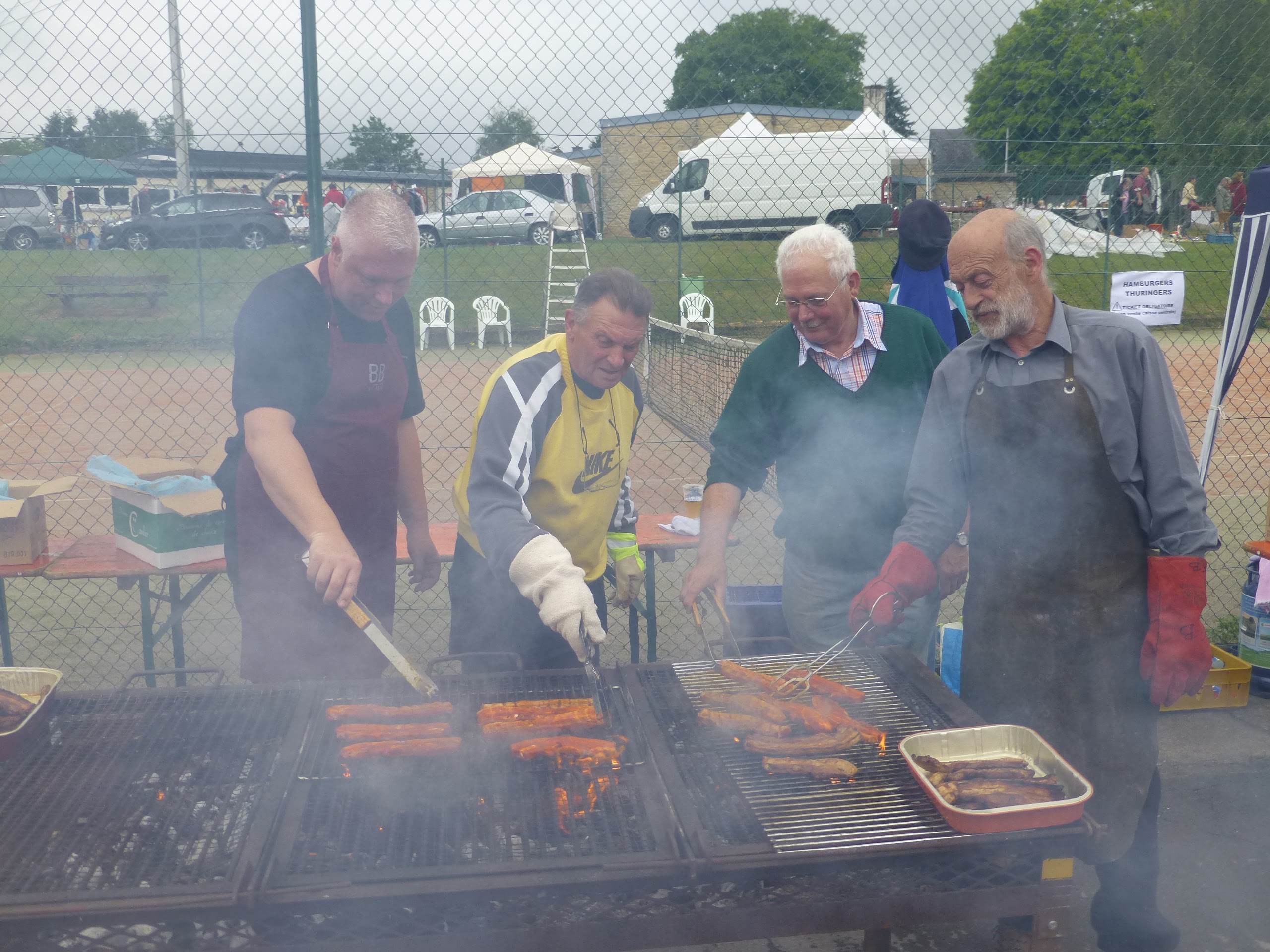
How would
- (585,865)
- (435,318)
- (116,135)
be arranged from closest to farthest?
(585,865)
(116,135)
(435,318)

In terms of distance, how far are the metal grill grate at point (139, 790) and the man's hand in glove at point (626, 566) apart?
1054mm

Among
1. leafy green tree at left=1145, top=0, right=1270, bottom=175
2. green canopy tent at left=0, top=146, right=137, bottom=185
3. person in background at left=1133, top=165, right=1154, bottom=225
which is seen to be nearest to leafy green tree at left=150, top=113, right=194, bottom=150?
green canopy tent at left=0, top=146, right=137, bottom=185

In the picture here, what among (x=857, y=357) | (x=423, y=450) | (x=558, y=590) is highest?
(x=857, y=357)

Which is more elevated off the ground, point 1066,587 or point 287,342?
point 287,342

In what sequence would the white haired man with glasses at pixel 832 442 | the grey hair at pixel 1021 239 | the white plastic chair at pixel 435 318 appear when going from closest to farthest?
the grey hair at pixel 1021 239, the white haired man with glasses at pixel 832 442, the white plastic chair at pixel 435 318

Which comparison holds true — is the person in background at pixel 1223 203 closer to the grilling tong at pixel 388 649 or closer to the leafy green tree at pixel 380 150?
the leafy green tree at pixel 380 150

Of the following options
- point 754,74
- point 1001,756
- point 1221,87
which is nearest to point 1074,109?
point 754,74

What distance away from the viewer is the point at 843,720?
8.04 feet

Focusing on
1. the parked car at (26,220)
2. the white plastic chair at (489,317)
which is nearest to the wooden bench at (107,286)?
the parked car at (26,220)

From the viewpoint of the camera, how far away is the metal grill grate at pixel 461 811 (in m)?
1.93

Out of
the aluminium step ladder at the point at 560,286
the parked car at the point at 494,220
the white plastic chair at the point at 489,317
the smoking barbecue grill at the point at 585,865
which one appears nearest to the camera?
the smoking barbecue grill at the point at 585,865

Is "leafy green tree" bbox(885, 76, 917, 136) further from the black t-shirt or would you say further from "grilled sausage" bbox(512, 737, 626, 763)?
"grilled sausage" bbox(512, 737, 626, 763)

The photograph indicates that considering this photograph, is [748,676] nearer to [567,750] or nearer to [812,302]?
[567,750]

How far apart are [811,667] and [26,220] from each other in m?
10.5
